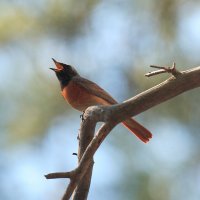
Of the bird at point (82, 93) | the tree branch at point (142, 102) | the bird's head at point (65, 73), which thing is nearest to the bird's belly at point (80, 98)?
the bird at point (82, 93)

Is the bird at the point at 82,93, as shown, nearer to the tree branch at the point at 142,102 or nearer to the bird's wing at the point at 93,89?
the bird's wing at the point at 93,89

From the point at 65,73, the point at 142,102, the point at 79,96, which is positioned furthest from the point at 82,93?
the point at 142,102

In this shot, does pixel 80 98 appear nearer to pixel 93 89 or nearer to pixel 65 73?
pixel 93 89

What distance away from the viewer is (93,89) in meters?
2.21

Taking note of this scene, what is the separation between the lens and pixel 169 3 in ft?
8.82

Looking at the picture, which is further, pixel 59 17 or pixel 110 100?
pixel 59 17

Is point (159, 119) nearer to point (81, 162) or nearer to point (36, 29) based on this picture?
point (36, 29)

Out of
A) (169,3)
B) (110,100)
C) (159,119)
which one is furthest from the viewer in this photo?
(169,3)

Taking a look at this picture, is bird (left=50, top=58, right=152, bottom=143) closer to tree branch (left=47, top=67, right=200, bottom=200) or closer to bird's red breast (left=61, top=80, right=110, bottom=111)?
bird's red breast (left=61, top=80, right=110, bottom=111)

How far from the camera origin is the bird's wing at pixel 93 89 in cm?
205

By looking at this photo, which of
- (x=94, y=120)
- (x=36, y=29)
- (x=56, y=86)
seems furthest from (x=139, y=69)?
(x=94, y=120)

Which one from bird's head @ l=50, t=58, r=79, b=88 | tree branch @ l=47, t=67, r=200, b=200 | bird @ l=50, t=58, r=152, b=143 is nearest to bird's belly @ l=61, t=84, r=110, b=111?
bird @ l=50, t=58, r=152, b=143

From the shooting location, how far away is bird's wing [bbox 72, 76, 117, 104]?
205 cm

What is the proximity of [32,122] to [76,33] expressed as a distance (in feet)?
1.65
